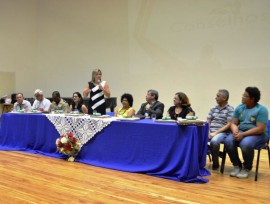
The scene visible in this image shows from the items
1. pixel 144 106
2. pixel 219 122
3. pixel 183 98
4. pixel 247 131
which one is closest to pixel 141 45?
pixel 144 106

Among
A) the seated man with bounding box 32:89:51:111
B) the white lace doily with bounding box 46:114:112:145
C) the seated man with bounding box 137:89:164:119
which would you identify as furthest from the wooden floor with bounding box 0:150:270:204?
the seated man with bounding box 32:89:51:111

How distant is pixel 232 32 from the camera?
5297 mm

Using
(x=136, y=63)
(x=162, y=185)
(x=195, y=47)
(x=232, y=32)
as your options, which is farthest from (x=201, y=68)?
(x=162, y=185)

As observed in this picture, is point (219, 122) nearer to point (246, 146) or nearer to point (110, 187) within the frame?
point (246, 146)

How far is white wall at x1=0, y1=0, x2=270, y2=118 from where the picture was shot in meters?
5.23

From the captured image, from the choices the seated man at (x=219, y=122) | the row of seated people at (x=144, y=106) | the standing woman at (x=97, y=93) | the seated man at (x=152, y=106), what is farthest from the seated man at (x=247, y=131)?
the standing woman at (x=97, y=93)

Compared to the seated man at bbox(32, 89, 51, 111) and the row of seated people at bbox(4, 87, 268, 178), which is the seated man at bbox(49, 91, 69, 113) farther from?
the row of seated people at bbox(4, 87, 268, 178)

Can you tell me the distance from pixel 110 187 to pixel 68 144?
3.49 ft

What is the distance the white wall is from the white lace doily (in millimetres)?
2893

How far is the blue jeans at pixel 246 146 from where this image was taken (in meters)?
2.87

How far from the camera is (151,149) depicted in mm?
3031

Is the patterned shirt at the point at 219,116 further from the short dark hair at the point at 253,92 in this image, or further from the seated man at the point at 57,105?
the seated man at the point at 57,105

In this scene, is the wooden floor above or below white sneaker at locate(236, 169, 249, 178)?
below

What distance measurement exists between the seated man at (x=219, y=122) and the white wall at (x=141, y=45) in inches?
83.0
